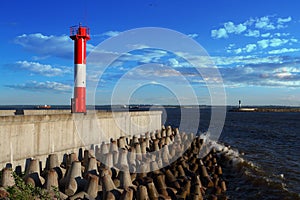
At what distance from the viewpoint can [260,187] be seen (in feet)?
43.3

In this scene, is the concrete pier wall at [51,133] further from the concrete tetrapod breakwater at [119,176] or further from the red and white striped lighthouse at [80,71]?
the red and white striped lighthouse at [80,71]

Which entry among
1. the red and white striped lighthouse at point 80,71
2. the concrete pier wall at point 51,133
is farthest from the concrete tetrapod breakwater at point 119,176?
the red and white striped lighthouse at point 80,71

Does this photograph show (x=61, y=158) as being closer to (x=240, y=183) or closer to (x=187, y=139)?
(x=240, y=183)

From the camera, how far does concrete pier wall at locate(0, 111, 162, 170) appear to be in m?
8.96

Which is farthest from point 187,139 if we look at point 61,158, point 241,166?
point 61,158

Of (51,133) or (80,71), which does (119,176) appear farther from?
(80,71)

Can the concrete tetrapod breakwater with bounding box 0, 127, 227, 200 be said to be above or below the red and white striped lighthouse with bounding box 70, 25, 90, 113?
below

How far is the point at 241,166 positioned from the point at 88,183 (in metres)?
10.4

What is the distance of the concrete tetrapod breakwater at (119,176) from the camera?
7.74m

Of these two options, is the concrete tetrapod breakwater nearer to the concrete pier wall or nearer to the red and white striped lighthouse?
the concrete pier wall

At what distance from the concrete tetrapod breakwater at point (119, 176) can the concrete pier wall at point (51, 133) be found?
382 millimetres

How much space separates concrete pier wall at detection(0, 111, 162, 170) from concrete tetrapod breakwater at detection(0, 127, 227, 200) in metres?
0.38

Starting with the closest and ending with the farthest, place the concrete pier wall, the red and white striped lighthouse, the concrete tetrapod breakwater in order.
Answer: the concrete tetrapod breakwater, the concrete pier wall, the red and white striped lighthouse

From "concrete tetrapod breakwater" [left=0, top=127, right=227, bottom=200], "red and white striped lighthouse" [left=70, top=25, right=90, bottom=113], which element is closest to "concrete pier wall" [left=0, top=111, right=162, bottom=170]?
"concrete tetrapod breakwater" [left=0, top=127, right=227, bottom=200]
